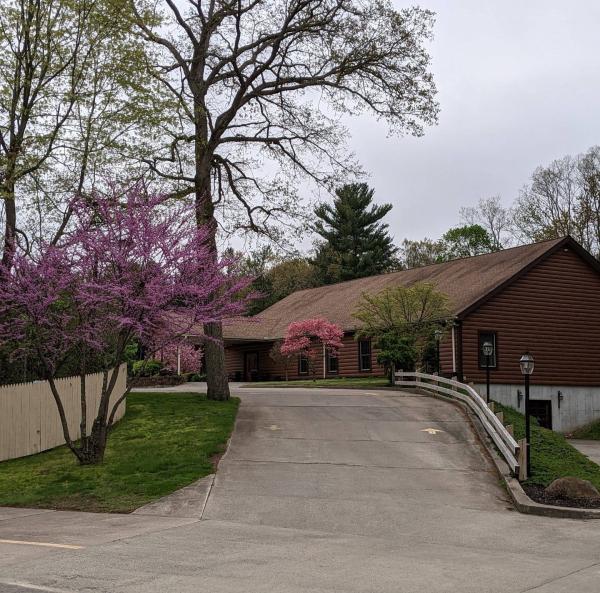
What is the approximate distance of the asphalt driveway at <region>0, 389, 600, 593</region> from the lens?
7.67 m

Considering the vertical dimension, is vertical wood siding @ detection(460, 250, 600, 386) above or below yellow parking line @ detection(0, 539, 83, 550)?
above

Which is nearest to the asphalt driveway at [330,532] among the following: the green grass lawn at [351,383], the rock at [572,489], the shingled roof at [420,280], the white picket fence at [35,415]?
the rock at [572,489]

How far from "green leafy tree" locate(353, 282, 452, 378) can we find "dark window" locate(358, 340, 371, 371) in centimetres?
609

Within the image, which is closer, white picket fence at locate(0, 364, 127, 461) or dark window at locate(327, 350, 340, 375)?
white picket fence at locate(0, 364, 127, 461)

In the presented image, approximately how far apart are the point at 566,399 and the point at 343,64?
61.2 ft

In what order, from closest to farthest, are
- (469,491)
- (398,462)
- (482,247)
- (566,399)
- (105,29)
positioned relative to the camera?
(469,491)
(398,462)
(105,29)
(566,399)
(482,247)

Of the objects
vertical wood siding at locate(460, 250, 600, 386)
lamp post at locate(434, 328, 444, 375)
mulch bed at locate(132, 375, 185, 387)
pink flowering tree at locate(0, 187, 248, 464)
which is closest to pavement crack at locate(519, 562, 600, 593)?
pink flowering tree at locate(0, 187, 248, 464)

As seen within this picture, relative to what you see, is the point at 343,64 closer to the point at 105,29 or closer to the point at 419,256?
the point at 105,29

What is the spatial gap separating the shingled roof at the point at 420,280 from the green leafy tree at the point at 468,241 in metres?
24.9

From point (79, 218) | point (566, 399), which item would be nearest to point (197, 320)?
point (79, 218)

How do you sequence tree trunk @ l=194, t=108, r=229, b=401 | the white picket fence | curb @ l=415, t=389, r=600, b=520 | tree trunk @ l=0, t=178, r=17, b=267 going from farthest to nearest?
1. tree trunk @ l=194, t=108, r=229, b=401
2. the white picket fence
3. tree trunk @ l=0, t=178, r=17, b=267
4. curb @ l=415, t=389, r=600, b=520

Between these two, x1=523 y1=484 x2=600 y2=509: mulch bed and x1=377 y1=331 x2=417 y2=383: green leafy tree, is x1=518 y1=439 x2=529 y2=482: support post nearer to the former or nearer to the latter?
x1=523 y1=484 x2=600 y2=509: mulch bed

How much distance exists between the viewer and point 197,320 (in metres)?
16.9

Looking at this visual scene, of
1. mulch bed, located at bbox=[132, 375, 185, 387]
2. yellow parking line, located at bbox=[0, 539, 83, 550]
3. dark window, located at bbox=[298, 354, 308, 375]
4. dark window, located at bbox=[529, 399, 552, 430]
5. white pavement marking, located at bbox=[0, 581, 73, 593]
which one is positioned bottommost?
dark window, located at bbox=[529, 399, 552, 430]
